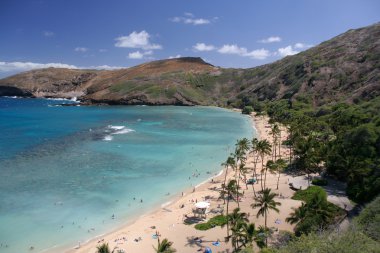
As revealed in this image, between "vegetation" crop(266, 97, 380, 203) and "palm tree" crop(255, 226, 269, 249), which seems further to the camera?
"vegetation" crop(266, 97, 380, 203)

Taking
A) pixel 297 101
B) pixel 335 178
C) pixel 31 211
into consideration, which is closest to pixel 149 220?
pixel 31 211

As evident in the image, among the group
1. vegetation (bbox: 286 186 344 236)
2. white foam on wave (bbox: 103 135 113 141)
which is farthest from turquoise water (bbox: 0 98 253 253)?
vegetation (bbox: 286 186 344 236)

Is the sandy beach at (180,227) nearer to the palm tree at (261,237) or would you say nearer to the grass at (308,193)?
the grass at (308,193)

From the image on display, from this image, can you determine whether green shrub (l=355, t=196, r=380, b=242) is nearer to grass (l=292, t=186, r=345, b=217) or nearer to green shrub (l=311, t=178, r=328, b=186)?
grass (l=292, t=186, r=345, b=217)

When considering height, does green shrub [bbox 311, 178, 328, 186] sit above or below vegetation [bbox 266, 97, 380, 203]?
below

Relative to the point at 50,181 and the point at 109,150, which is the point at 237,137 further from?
the point at 50,181

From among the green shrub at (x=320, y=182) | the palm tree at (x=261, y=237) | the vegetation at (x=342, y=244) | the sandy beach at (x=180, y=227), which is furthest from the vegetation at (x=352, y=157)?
the palm tree at (x=261, y=237)
